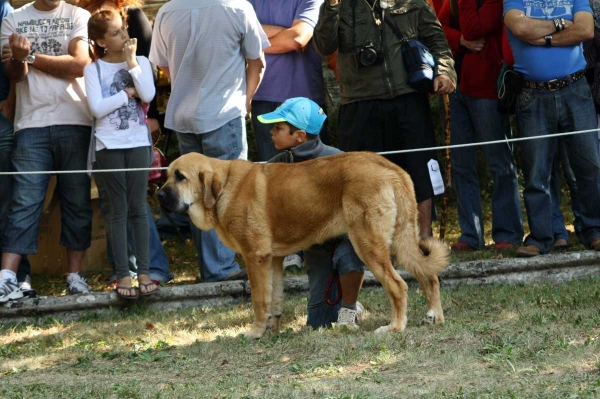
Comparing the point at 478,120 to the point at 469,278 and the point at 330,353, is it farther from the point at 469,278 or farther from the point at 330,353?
the point at 330,353

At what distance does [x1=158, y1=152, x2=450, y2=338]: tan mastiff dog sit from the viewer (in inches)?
267

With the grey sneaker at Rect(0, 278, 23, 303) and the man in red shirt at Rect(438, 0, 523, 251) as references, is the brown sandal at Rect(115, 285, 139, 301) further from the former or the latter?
the man in red shirt at Rect(438, 0, 523, 251)

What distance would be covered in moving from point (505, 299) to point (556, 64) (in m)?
2.00

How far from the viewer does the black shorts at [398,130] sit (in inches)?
341

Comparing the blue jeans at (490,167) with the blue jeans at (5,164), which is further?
the blue jeans at (490,167)

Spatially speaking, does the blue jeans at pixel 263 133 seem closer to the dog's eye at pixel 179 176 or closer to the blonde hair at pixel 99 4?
the blonde hair at pixel 99 4

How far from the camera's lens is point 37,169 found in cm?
845

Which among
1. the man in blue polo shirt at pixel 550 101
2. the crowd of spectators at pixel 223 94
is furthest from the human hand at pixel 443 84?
the man in blue polo shirt at pixel 550 101

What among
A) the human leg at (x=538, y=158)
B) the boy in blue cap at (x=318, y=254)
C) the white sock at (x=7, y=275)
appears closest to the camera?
the boy in blue cap at (x=318, y=254)

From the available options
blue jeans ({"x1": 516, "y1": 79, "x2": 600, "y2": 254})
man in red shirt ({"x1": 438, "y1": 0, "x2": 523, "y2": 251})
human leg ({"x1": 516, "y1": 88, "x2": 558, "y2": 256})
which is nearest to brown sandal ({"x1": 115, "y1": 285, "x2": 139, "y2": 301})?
man in red shirt ({"x1": 438, "y1": 0, "x2": 523, "y2": 251})

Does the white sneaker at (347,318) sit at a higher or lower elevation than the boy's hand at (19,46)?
lower

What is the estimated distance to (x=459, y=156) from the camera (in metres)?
9.43

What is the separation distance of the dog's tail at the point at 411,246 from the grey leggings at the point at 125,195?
2.26 metres

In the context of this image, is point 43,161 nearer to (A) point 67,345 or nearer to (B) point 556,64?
(A) point 67,345
